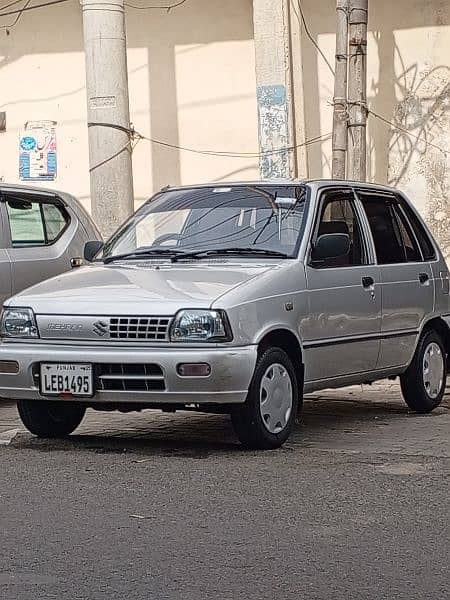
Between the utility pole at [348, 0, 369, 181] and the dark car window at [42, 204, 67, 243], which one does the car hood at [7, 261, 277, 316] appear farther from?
the utility pole at [348, 0, 369, 181]

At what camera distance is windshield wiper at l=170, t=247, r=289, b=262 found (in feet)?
27.5

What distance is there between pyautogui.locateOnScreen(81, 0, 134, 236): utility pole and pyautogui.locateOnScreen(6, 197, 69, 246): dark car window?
3.81 metres

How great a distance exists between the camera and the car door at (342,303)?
8344 mm

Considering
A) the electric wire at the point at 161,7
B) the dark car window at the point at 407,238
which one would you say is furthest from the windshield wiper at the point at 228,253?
the electric wire at the point at 161,7

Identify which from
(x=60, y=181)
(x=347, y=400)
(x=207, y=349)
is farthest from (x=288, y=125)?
(x=207, y=349)

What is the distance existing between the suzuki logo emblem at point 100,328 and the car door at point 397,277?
2297 mm

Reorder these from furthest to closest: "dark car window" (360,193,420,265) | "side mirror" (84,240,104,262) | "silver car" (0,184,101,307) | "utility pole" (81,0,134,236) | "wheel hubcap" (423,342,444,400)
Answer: "utility pole" (81,0,134,236) → "silver car" (0,184,101,307) → "wheel hubcap" (423,342,444,400) → "dark car window" (360,193,420,265) → "side mirror" (84,240,104,262)

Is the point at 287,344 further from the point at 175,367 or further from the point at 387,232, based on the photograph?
the point at 387,232

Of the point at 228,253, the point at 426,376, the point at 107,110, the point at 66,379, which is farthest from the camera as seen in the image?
the point at 107,110

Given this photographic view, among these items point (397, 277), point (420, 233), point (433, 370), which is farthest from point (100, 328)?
point (420, 233)

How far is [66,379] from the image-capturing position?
302 inches

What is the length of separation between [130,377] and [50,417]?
1.15 meters

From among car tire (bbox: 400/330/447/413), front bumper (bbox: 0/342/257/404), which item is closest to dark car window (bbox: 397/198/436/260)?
car tire (bbox: 400/330/447/413)

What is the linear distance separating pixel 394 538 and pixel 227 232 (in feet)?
11.0
